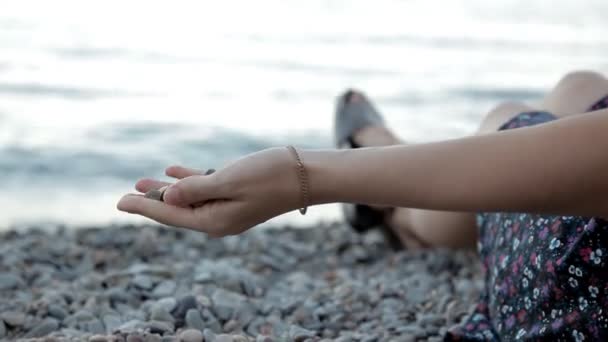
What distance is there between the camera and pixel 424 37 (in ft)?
33.8

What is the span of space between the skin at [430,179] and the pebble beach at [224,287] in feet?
1.44

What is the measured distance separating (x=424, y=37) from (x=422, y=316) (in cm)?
846

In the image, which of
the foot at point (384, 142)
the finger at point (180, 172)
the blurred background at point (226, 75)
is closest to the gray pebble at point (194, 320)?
the finger at point (180, 172)

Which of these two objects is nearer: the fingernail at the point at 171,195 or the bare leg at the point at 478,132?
the fingernail at the point at 171,195

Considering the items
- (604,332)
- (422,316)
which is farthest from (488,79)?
(604,332)

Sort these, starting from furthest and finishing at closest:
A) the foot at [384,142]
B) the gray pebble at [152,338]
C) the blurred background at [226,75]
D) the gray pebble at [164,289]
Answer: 1. the blurred background at [226,75]
2. the foot at [384,142]
3. the gray pebble at [164,289]
4. the gray pebble at [152,338]

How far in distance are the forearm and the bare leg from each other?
94 cm

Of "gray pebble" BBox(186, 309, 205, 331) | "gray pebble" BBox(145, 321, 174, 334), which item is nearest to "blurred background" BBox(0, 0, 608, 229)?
"gray pebble" BBox(186, 309, 205, 331)

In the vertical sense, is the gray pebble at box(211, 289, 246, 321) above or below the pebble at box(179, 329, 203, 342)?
above

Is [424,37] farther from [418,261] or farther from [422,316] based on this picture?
[422,316]

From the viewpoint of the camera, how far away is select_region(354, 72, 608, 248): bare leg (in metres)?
2.37

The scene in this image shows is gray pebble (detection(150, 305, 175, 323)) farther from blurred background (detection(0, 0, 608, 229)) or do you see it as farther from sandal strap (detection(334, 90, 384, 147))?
blurred background (detection(0, 0, 608, 229))

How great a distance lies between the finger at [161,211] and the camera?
1.36m

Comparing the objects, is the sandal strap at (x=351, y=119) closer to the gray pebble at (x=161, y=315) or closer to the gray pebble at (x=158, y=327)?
the gray pebble at (x=161, y=315)
